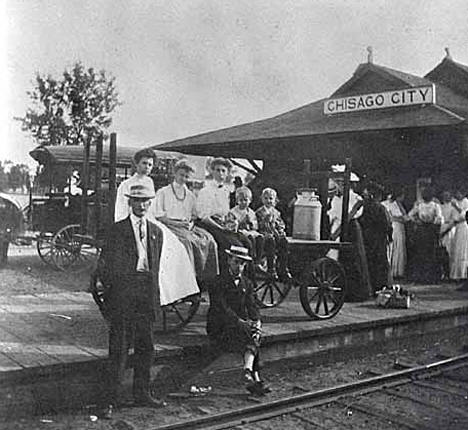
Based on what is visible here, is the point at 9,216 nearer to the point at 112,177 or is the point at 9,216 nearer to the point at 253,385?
the point at 112,177

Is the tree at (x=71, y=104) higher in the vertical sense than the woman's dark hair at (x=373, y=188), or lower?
higher

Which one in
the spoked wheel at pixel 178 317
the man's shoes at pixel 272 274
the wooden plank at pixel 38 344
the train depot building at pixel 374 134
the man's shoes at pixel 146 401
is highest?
the train depot building at pixel 374 134

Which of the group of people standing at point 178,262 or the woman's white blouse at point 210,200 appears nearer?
the group of people standing at point 178,262

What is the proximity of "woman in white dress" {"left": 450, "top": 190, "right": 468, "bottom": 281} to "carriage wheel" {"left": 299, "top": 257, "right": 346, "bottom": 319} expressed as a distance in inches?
172

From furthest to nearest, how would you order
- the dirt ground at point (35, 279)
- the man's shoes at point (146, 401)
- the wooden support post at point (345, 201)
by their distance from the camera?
the dirt ground at point (35, 279)
the wooden support post at point (345, 201)
the man's shoes at point (146, 401)

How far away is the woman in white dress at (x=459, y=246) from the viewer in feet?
34.5

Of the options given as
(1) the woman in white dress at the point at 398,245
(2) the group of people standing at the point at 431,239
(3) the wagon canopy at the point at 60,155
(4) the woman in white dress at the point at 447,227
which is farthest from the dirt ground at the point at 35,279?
(4) the woman in white dress at the point at 447,227

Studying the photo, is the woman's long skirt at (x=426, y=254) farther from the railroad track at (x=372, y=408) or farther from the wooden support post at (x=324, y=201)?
the railroad track at (x=372, y=408)

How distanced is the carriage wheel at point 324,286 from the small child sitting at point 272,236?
0.24m

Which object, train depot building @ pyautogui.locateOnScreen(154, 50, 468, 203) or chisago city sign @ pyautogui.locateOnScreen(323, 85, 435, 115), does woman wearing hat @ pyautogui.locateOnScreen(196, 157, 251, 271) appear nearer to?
train depot building @ pyautogui.locateOnScreen(154, 50, 468, 203)

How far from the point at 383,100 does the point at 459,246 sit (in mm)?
2685

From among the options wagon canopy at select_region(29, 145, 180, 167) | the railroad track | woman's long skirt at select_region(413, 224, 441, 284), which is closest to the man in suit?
the railroad track

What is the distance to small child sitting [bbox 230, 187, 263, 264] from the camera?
6.27 metres

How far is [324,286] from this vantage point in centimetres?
665
